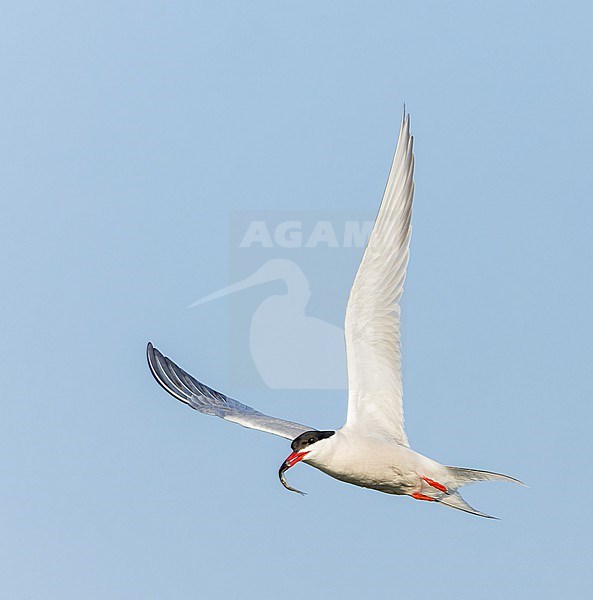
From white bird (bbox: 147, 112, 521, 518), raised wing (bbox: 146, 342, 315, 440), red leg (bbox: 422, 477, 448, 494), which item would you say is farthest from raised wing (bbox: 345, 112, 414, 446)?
raised wing (bbox: 146, 342, 315, 440)

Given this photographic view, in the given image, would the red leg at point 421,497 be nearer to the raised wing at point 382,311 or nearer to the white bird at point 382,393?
the white bird at point 382,393

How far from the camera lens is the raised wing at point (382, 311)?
11227 mm

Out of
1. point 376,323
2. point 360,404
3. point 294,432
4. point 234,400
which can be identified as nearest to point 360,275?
point 376,323

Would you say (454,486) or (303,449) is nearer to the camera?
(303,449)

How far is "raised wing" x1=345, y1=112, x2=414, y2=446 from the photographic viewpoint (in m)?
11.2

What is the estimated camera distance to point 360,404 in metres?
11.7

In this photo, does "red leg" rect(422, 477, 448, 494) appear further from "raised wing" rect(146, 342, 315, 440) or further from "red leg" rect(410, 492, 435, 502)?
"raised wing" rect(146, 342, 315, 440)

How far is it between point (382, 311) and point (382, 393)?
0.81 meters

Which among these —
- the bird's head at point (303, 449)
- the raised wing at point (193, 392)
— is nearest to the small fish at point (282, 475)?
the bird's head at point (303, 449)

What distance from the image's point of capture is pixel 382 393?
1173cm

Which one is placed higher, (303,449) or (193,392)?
(193,392)

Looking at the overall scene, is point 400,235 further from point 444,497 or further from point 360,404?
point 444,497

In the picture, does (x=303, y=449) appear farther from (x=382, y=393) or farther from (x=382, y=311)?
(x=382, y=311)

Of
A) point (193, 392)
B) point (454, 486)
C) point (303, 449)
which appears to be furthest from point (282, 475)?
point (193, 392)
